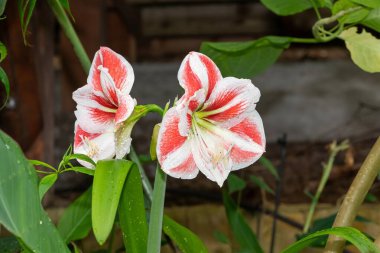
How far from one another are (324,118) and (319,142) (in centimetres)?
29

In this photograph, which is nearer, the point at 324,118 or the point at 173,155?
the point at 173,155

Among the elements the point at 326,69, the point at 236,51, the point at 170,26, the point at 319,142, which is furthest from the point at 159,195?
the point at 170,26

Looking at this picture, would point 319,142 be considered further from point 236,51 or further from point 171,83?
point 236,51

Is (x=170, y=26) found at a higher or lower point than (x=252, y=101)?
lower

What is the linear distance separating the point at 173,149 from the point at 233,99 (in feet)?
0.21

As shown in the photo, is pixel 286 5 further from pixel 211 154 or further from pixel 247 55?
pixel 211 154

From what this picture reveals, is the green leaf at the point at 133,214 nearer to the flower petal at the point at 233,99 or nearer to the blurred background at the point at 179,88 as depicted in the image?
the flower petal at the point at 233,99

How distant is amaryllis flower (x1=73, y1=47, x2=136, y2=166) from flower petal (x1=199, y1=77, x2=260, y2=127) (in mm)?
63

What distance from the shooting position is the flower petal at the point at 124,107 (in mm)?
559

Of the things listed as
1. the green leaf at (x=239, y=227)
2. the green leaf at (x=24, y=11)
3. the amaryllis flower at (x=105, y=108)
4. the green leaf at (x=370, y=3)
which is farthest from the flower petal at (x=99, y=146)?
the green leaf at (x=239, y=227)

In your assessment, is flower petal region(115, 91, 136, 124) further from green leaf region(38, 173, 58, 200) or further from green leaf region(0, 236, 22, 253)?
green leaf region(0, 236, 22, 253)

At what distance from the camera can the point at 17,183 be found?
1.68 feet

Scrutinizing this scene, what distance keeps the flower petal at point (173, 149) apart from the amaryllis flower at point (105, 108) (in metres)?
0.03

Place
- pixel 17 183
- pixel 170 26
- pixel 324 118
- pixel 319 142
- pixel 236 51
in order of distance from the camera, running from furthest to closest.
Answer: pixel 170 26 → pixel 324 118 → pixel 319 142 → pixel 236 51 → pixel 17 183
